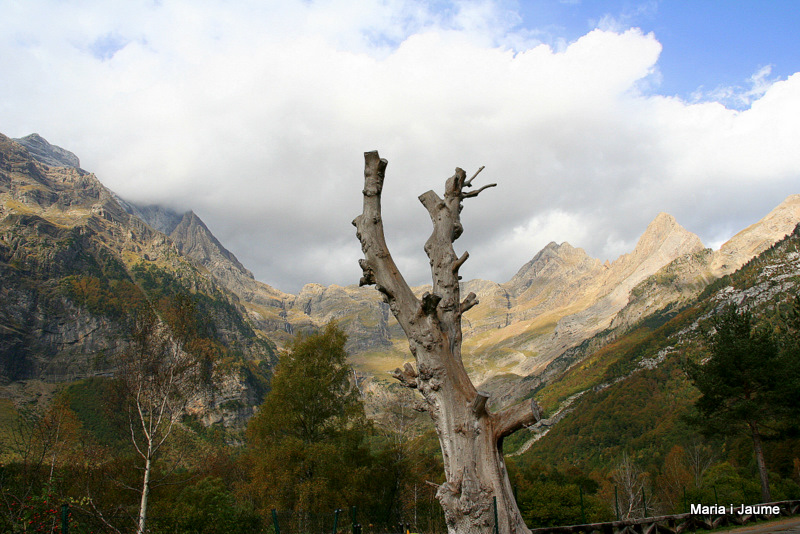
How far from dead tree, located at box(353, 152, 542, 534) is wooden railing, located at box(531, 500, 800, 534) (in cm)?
418

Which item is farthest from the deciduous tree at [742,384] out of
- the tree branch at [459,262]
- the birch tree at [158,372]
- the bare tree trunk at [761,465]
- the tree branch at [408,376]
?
the birch tree at [158,372]

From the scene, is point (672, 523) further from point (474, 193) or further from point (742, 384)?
point (474, 193)

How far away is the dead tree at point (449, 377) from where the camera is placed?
257 inches

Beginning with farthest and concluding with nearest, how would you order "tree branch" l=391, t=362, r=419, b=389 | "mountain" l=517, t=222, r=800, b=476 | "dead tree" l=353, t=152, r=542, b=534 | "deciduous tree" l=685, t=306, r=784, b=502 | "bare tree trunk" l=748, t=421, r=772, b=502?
1. "mountain" l=517, t=222, r=800, b=476
2. "deciduous tree" l=685, t=306, r=784, b=502
3. "bare tree trunk" l=748, t=421, r=772, b=502
4. "tree branch" l=391, t=362, r=419, b=389
5. "dead tree" l=353, t=152, r=542, b=534

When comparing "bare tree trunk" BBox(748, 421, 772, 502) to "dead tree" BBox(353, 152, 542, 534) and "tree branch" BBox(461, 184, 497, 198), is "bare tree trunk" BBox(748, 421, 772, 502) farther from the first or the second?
"tree branch" BBox(461, 184, 497, 198)

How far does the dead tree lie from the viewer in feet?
21.4

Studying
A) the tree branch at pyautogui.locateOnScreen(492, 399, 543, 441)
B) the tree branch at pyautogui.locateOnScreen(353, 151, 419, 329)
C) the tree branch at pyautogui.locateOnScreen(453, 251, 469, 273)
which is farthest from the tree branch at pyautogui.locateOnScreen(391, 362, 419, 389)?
the tree branch at pyautogui.locateOnScreen(453, 251, 469, 273)

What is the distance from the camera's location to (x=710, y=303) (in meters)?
155

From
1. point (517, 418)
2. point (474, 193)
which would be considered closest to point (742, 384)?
point (474, 193)

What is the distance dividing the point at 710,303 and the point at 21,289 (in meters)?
253

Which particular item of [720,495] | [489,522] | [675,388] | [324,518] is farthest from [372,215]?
[675,388]

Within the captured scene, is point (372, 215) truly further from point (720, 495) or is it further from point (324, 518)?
point (720, 495)

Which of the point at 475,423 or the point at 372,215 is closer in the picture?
the point at 475,423

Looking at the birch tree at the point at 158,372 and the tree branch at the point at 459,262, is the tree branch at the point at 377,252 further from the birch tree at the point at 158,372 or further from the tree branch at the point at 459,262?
the birch tree at the point at 158,372
